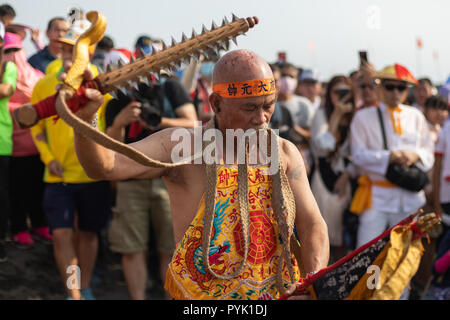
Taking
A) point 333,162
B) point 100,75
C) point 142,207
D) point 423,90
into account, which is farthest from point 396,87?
point 100,75

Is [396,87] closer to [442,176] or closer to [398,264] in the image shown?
[442,176]

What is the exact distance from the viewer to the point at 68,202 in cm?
570

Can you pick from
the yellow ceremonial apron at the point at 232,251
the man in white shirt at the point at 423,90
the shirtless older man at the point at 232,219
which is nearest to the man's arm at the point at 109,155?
the shirtless older man at the point at 232,219

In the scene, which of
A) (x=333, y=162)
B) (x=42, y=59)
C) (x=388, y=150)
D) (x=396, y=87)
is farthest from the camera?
(x=333, y=162)

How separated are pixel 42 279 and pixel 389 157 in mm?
3582

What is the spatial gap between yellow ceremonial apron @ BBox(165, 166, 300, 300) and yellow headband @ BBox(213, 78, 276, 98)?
0.35m

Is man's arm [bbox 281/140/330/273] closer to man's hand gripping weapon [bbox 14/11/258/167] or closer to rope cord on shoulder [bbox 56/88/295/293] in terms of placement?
rope cord on shoulder [bbox 56/88/295/293]

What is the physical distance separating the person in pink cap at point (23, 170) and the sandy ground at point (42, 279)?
17 cm

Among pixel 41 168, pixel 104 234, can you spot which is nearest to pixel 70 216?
pixel 41 168

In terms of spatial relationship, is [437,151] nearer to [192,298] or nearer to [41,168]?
[41,168]

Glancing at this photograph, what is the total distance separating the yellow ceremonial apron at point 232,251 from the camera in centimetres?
287

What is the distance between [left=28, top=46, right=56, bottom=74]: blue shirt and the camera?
266 inches
